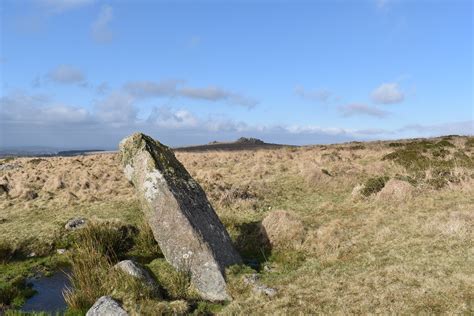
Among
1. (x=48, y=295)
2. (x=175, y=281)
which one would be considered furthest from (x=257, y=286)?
(x=48, y=295)

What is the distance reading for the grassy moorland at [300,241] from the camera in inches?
454

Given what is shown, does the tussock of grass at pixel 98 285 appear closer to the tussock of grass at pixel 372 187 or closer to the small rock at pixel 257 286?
the small rock at pixel 257 286

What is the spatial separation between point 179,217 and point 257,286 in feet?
11.2

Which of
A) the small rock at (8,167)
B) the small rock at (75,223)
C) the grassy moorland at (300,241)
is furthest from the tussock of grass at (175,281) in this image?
the small rock at (8,167)

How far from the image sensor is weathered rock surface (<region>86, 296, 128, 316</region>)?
1094cm

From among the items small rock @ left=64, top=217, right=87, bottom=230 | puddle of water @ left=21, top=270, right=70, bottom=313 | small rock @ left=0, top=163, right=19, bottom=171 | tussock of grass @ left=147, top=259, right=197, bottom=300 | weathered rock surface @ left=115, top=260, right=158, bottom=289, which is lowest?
puddle of water @ left=21, top=270, right=70, bottom=313

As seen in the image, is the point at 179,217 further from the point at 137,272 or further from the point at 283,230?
the point at 283,230

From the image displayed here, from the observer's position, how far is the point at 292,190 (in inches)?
1036

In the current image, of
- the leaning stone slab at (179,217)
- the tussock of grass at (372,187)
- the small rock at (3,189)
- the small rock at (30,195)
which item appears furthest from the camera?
the small rock at (3,189)

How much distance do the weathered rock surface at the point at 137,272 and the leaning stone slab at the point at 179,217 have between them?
930 mm

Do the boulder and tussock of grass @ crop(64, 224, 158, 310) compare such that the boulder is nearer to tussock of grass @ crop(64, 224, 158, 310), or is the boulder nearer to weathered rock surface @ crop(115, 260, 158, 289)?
weathered rock surface @ crop(115, 260, 158, 289)

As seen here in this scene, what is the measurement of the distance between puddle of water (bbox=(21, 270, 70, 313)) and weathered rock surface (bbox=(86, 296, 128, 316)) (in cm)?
179

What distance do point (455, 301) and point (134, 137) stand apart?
1160 centimetres

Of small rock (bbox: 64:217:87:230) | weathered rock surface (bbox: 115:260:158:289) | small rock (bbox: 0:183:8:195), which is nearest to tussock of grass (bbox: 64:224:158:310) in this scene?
weathered rock surface (bbox: 115:260:158:289)
